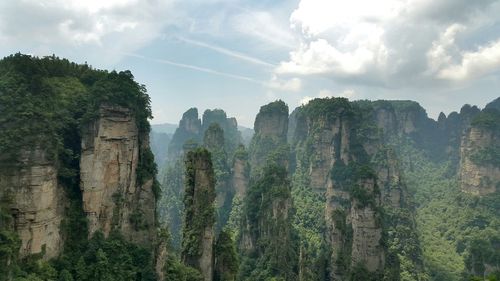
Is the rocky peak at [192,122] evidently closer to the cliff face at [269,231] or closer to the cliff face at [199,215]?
the cliff face at [269,231]

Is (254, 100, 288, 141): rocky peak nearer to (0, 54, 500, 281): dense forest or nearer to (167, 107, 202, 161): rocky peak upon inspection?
(0, 54, 500, 281): dense forest

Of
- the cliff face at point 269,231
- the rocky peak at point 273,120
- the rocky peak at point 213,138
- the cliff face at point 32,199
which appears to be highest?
the rocky peak at point 273,120

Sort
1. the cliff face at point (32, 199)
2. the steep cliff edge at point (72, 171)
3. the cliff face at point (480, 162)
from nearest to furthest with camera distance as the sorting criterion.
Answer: the cliff face at point (32, 199), the steep cliff edge at point (72, 171), the cliff face at point (480, 162)

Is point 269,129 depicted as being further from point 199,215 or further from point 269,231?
point 199,215

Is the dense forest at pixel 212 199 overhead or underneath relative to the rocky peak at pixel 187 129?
underneath

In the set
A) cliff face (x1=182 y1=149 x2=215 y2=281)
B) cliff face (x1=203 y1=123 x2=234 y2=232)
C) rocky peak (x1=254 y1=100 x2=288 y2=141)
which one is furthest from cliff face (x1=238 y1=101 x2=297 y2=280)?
rocky peak (x1=254 y1=100 x2=288 y2=141)

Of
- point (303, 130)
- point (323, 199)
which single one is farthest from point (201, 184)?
point (303, 130)

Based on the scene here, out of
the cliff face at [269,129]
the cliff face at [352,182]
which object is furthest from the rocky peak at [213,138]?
the cliff face at [352,182]
